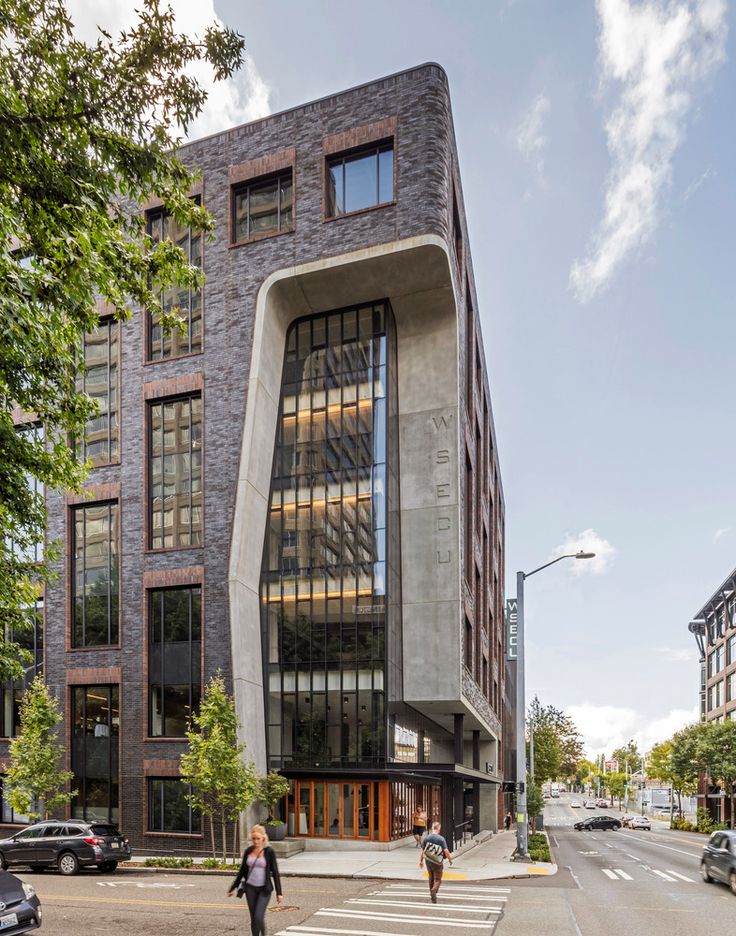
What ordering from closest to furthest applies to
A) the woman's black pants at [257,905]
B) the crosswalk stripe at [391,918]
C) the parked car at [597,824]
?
the woman's black pants at [257,905] → the crosswalk stripe at [391,918] → the parked car at [597,824]

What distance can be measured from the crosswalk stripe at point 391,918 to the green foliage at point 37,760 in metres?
16.3

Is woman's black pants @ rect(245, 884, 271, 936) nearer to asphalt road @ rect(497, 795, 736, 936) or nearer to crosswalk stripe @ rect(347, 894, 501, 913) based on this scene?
asphalt road @ rect(497, 795, 736, 936)

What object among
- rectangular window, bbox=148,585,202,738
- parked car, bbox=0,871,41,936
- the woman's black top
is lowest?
parked car, bbox=0,871,41,936

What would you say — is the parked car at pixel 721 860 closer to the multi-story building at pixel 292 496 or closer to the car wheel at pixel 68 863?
the multi-story building at pixel 292 496

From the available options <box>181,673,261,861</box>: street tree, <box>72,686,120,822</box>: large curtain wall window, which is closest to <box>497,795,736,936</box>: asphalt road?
<box>181,673,261,861</box>: street tree

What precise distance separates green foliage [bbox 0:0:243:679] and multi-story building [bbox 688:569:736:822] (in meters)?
73.3

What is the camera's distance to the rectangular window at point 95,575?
A: 1254 inches

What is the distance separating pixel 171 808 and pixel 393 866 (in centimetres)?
925

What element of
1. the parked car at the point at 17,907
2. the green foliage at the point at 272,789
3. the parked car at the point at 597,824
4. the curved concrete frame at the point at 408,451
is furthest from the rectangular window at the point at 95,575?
the parked car at the point at 597,824

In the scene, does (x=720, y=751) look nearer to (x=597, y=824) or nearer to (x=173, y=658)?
(x=597, y=824)

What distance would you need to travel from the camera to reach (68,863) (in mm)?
22594

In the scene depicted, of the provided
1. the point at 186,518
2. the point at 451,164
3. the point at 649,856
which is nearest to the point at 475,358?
the point at 451,164

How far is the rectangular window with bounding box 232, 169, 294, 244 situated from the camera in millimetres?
32844

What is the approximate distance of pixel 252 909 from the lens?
1103 cm
